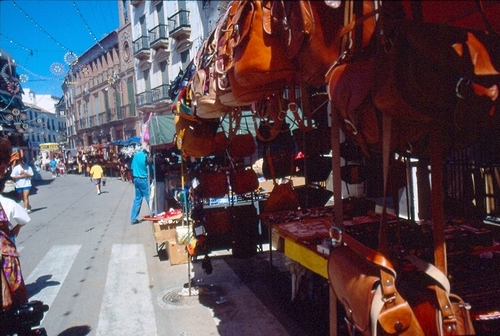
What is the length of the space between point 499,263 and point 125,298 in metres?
4.66

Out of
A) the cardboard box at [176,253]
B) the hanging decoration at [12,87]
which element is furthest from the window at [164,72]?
the cardboard box at [176,253]

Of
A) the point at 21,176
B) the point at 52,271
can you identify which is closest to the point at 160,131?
the point at 52,271

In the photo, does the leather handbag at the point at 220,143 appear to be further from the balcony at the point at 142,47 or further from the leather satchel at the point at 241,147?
the balcony at the point at 142,47

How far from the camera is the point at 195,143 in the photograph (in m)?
4.44

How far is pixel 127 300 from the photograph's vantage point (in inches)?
206

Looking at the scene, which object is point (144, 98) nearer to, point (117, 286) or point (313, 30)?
point (117, 286)

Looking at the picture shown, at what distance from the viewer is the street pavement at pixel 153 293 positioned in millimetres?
4250

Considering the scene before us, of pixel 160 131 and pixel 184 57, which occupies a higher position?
pixel 184 57

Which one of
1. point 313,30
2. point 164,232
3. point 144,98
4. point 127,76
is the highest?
point 127,76

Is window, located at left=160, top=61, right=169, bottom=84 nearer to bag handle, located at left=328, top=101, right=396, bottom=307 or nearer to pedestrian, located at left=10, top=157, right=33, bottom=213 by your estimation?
pedestrian, located at left=10, top=157, right=33, bottom=213

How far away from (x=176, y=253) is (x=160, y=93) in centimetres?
2240

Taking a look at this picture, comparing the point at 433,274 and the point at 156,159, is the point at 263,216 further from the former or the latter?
the point at 156,159

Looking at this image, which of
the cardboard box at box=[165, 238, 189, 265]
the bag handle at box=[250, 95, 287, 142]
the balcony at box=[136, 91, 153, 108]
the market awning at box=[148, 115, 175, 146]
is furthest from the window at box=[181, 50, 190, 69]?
the bag handle at box=[250, 95, 287, 142]

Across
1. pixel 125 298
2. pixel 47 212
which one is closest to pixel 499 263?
pixel 125 298
